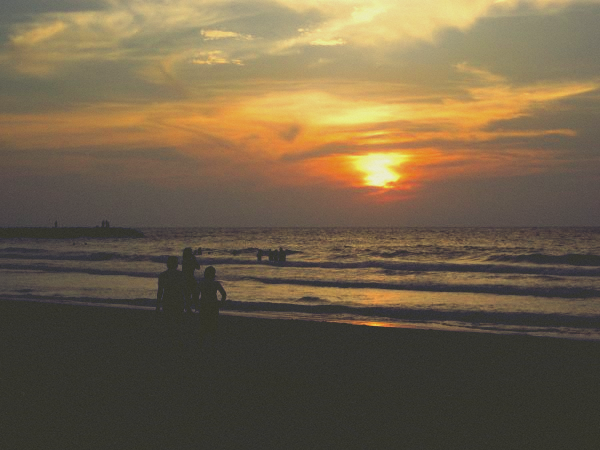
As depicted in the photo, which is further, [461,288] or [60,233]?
[60,233]

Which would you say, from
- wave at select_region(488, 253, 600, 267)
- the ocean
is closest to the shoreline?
the ocean

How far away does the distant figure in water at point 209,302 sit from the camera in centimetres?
998

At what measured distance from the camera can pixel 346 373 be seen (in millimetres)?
9461

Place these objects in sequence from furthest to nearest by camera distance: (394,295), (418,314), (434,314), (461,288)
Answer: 1. (461,288)
2. (394,295)
3. (434,314)
4. (418,314)

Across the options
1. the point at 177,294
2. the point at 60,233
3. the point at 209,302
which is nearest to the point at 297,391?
the point at 209,302

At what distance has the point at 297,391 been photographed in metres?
8.16

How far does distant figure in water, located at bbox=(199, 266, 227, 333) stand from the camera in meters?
9.98

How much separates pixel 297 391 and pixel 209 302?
2.61 meters

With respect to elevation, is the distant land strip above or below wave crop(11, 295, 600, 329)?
above

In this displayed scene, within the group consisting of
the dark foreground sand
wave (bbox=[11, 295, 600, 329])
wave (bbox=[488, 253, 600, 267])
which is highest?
wave (bbox=[488, 253, 600, 267])

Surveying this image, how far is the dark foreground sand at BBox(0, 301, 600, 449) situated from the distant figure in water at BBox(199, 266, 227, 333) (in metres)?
0.62

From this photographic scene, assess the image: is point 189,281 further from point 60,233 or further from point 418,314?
point 60,233

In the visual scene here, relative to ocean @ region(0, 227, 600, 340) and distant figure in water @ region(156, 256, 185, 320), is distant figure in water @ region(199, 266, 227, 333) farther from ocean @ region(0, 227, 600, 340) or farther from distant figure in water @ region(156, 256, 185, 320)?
ocean @ region(0, 227, 600, 340)

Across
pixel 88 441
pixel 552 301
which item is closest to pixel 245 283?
pixel 552 301
